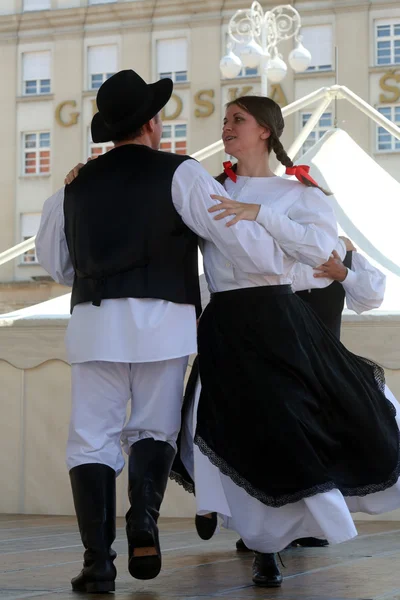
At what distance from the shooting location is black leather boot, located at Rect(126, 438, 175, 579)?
2873 millimetres

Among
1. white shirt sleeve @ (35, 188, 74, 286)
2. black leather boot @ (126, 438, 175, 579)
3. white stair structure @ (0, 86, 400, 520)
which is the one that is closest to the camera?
black leather boot @ (126, 438, 175, 579)

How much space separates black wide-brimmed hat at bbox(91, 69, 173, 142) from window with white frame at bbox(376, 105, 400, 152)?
2434 centimetres

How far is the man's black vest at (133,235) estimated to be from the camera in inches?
122

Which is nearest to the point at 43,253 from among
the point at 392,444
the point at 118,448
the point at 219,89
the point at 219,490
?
the point at 118,448

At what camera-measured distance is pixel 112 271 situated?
3.11 metres

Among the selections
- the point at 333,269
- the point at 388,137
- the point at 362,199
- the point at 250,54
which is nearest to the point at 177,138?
the point at 388,137

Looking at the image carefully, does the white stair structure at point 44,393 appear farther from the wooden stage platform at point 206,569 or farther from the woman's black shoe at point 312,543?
the woman's black shoe at point 312,543

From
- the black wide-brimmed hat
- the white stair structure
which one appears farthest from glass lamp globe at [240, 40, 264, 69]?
the black wide-brimmed hat

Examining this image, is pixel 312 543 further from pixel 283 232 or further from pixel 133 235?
pixel 133 235

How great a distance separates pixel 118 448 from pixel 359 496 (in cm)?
68

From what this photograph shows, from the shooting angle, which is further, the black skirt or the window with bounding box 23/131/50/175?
the window with bounding box 23/131/50/175

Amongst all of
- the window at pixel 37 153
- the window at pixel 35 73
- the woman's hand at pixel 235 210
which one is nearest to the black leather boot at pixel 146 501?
the woman's hand at pixel 235 210

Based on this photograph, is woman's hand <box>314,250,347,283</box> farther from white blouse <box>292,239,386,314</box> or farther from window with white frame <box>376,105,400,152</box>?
window with white frame <box>376,105,400,152</box>

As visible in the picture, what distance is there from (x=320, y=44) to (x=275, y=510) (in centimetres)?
2578
